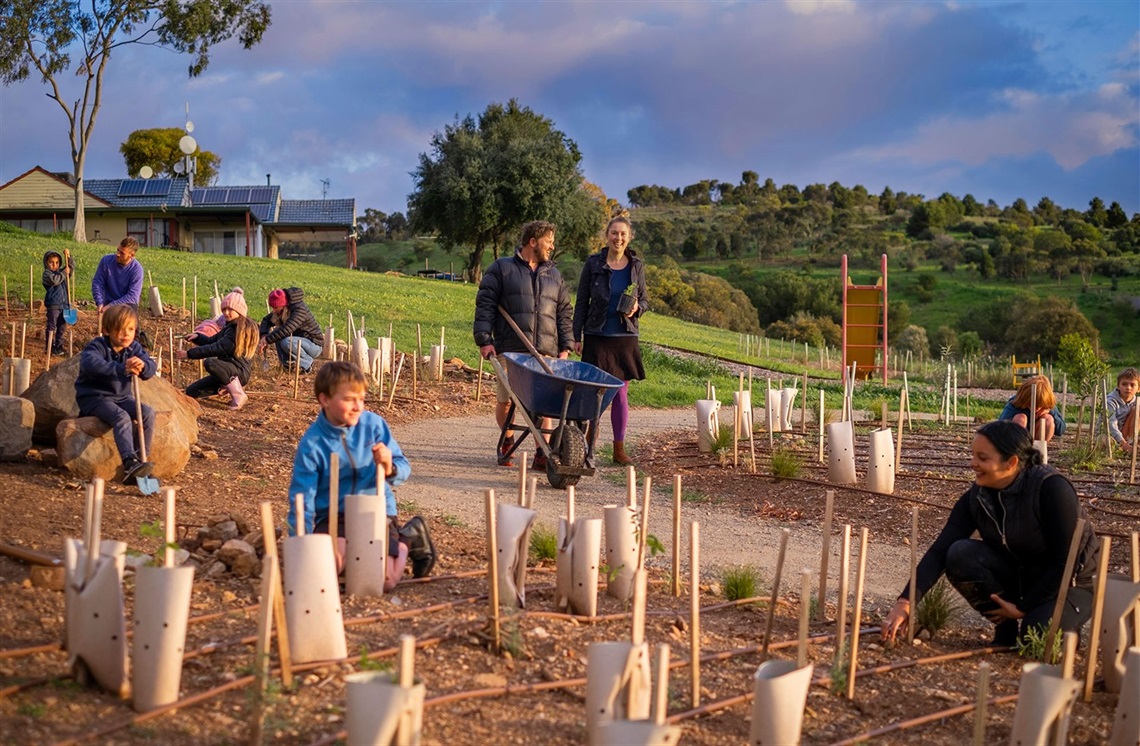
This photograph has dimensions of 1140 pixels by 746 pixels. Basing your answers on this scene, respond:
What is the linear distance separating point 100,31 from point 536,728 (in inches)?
1416

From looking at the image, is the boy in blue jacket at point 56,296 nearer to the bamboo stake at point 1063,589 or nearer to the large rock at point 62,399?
the large rock at point 62,399

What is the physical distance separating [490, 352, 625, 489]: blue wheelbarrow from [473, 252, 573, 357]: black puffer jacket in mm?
327

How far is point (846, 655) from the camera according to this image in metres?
4.51

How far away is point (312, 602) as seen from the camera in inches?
149

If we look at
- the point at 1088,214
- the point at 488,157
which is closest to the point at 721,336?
the point at 488,157

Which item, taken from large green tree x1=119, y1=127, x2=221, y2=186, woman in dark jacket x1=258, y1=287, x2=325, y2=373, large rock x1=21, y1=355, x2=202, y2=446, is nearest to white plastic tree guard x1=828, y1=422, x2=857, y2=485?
large rock x1=21, y1=355, x2=202, y2=446

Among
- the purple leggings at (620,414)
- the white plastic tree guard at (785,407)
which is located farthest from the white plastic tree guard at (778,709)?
the white plastic tree guard at (785,407)

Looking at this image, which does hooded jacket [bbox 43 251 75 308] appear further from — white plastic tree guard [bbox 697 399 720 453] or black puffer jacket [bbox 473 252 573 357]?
white plastic tree guard [bbox 697 399 720 453]

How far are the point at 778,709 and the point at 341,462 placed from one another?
2.20 metres

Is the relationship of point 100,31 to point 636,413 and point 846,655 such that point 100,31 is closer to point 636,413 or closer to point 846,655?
point 636,413

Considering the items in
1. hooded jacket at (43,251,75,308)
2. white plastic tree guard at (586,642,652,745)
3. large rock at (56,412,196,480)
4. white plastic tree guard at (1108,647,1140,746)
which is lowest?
white plastic tree guard at (1108,647,1140,746)

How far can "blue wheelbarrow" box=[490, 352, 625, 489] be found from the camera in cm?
775

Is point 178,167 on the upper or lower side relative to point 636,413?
upper

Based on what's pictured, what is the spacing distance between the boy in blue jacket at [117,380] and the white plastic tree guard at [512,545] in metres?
2.93
